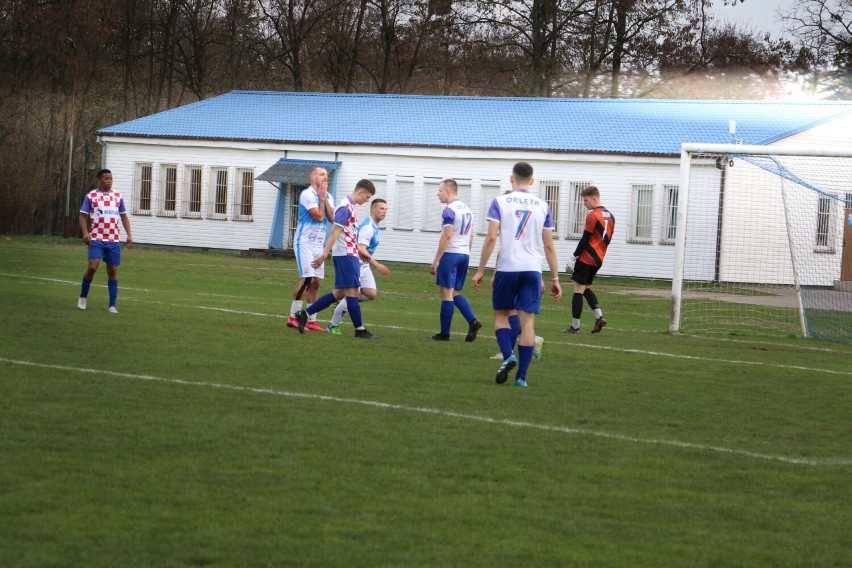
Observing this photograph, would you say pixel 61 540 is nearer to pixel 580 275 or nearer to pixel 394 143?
pixel 580 275

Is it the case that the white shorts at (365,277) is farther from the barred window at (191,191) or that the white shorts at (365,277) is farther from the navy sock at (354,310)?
the barred window at (191,191)

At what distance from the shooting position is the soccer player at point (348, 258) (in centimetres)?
1468

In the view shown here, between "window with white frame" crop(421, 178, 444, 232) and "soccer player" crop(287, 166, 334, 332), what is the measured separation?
82.7 ft

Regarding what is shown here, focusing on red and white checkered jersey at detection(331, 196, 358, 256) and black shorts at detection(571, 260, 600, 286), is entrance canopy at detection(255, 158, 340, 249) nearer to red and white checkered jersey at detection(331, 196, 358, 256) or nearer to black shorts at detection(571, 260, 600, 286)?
black shorts at detection(571, 260, 600, 286)

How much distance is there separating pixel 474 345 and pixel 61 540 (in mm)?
9449

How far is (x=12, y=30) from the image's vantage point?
48.9m

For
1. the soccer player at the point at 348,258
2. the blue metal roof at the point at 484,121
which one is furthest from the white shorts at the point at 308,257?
the blue metal roof at the point at 484,121

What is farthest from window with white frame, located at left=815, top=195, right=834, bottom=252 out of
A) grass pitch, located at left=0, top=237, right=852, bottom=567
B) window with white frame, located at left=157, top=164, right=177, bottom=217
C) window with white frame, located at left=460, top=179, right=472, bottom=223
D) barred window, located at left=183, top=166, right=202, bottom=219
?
window with white frame, located at left=157, top=164, right=177, bottom=217

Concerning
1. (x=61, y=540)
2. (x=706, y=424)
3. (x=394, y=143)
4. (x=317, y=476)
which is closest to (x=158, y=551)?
(x=61, y=540)

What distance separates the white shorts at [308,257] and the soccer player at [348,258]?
822 mm

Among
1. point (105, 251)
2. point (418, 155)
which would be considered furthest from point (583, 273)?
point (418, 155)

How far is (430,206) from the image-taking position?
41.2 meters

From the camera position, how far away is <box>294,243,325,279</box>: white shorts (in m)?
15.7

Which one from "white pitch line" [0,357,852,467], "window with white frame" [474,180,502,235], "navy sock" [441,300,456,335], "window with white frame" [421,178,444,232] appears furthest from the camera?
"window with white frame" [421,178,444,232]
